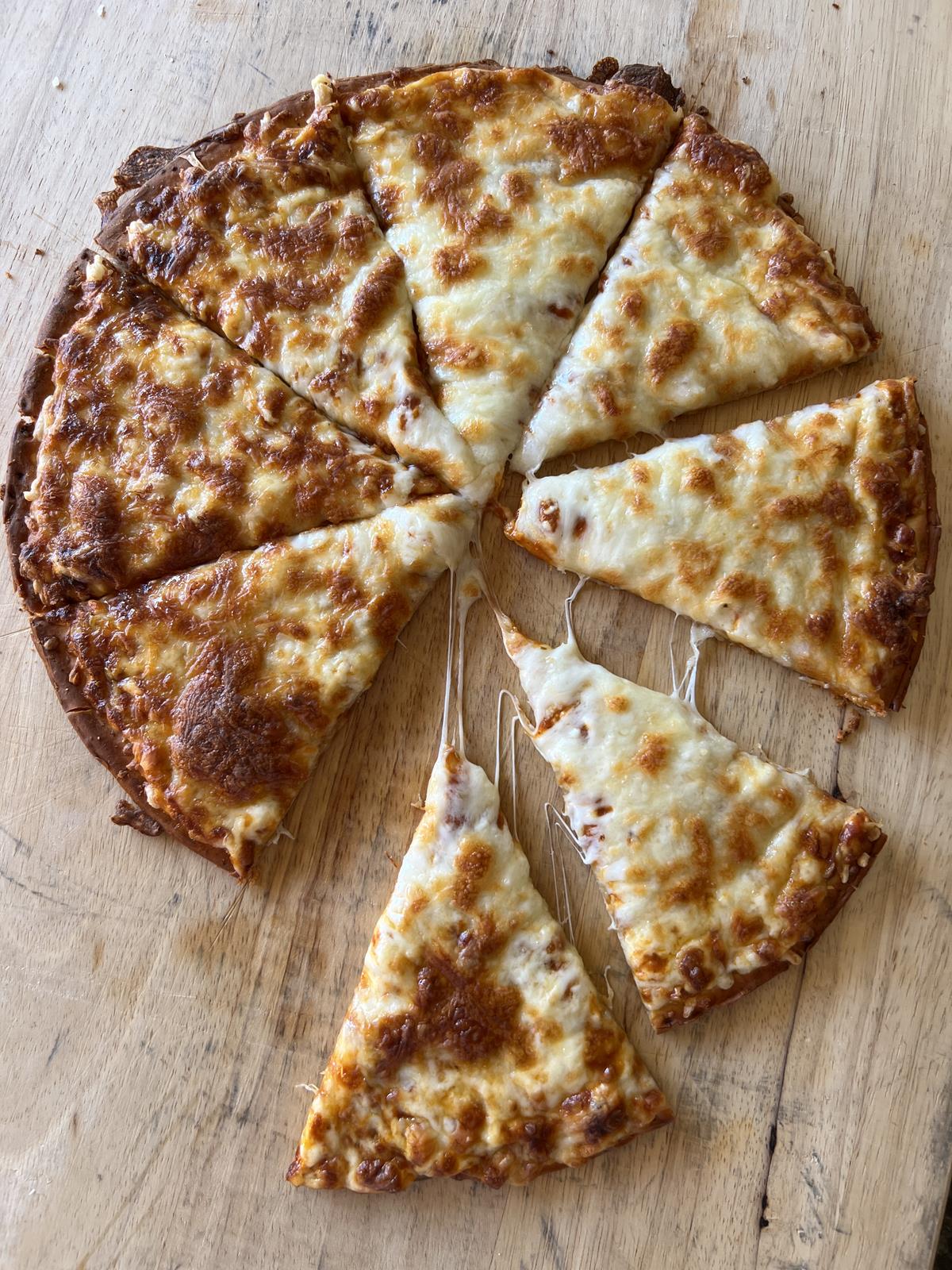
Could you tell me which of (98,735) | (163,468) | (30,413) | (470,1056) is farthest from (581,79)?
(470,1056)

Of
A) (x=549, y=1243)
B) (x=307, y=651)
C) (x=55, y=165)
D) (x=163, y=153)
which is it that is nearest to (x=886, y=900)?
(x=549, y=1243)

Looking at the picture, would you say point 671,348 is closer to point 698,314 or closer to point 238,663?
point 698,314

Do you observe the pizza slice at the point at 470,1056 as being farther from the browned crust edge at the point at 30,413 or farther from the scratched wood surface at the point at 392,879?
the browned crust edge at the point at 30,413

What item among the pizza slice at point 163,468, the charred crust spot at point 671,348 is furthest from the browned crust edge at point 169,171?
the charred crust spot at point 671,348

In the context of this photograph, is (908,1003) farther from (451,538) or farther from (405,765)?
(451,538)

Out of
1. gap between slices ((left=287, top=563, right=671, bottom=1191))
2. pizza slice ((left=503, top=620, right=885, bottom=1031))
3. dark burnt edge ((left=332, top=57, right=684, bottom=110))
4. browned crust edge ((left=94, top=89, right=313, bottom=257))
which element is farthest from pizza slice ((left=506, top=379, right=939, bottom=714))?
browned crust edge ((left=94, top=89, right=313, bottom=257))

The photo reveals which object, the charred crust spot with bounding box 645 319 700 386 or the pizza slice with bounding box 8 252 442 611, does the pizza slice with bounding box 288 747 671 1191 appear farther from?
the charred crust spot with bounding box 645 319 700 386
